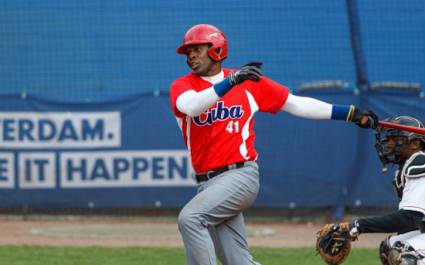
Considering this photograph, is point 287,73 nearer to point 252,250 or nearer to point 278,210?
point 278,210

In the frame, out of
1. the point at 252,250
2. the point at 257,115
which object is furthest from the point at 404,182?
the point at 257,115

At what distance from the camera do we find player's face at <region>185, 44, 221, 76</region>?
6.47 m

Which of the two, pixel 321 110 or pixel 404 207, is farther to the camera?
pixel 321 110

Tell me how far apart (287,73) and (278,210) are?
5.68 ft

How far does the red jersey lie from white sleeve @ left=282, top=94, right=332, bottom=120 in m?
0.25

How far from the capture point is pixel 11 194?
1212cm

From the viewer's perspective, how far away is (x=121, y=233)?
445 inches

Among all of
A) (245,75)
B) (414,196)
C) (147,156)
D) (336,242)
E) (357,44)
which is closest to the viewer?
(414,196)

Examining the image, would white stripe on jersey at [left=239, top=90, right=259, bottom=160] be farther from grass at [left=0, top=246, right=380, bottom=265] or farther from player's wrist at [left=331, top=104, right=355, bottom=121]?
grass at [left=0, top=246, right=380, bottom=265]

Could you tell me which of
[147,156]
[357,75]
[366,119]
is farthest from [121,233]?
[366,119]

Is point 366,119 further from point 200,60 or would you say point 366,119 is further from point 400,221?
point 200,60

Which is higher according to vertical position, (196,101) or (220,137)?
(196,101)

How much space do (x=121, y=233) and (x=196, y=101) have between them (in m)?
5.50

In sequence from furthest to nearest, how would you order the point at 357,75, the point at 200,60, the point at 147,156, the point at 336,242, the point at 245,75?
the point at 357,75 → the point at 147,156 → the point at 200,60 → the point at 245,75 → the point at 336,242
